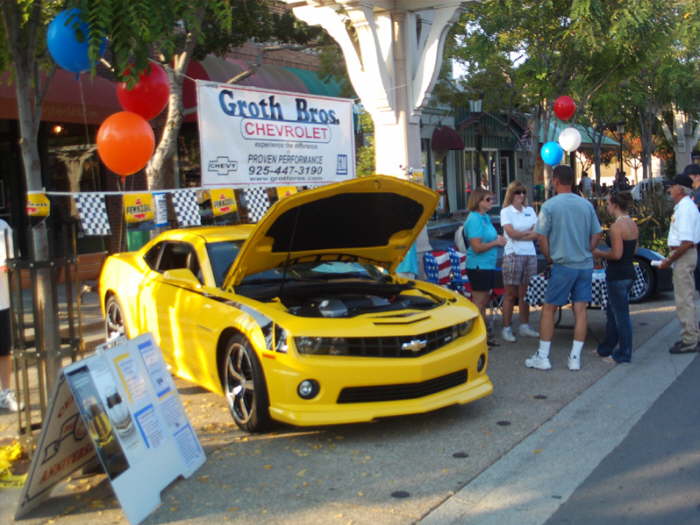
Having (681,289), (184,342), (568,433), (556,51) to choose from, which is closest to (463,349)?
(568,433)

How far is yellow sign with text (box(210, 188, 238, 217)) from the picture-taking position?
9609 millimetres

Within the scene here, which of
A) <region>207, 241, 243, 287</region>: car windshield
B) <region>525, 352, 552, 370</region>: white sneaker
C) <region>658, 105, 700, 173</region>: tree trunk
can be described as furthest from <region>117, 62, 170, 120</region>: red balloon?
<region>658, 105, 700, 173</region>: tree trunk

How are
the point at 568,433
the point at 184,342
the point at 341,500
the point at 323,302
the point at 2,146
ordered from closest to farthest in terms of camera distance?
the point at 341,500
the point at 568,433
the point at 323,302
the point at 184,342
the point at 2,146

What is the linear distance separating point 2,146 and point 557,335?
33.6 ft

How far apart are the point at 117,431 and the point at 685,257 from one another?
586 centimetres

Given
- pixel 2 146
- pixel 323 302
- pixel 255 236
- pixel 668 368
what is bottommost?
pixel 668 368

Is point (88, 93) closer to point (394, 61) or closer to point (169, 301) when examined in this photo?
point (394, 61)

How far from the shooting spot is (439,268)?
30.5 feet

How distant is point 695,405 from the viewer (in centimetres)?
615

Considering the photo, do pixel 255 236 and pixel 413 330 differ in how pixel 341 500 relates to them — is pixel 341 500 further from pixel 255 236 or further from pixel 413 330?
pixel 255 236

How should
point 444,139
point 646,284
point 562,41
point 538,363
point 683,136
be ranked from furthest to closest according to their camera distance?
point 683,136, point 444,139, point 562,41, point 646,284, point 538,363

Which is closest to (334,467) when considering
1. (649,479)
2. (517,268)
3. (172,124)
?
(649,479)

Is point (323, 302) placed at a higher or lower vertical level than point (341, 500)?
higher

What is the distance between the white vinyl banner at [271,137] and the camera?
8.77 metres
